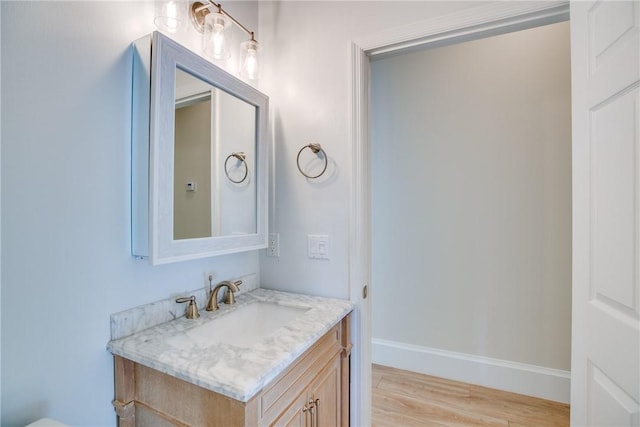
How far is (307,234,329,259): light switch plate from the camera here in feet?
4.99

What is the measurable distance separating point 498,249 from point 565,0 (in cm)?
151

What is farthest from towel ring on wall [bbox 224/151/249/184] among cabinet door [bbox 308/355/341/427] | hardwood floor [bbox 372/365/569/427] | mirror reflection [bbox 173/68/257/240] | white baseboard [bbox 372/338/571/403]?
white baseboard [bbox 372/338/571/403]

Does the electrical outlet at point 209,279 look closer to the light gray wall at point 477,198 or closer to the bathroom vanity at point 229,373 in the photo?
the bathroom vanity at point 229,373

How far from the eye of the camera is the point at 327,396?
1.25 m

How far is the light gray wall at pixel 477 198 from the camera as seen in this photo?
6.57ft

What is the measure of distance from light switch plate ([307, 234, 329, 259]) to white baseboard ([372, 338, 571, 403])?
1.39 m

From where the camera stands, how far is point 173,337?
1.04 meters

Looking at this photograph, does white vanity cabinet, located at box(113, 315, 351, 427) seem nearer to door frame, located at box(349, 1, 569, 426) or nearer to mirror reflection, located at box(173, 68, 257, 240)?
door frame, located at box(349, 1, 569, 426)

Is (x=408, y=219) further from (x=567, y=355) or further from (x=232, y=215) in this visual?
(x=232, y=215)

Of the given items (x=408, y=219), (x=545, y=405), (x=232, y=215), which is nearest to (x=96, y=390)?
(x=232, y=215)

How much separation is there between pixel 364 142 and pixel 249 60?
2.24 feet

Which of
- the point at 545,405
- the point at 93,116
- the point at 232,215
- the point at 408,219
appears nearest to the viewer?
the point at 93,116

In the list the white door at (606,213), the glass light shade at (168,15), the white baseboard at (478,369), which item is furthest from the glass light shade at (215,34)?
the white baseboard at (478,369)

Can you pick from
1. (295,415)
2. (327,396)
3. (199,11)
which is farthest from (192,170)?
(327,396)
